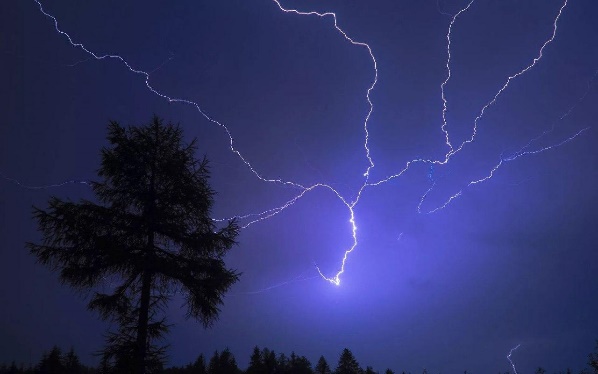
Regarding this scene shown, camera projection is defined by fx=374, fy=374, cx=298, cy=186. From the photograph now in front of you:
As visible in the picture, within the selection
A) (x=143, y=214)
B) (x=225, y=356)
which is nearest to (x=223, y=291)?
(x=143, y=214)

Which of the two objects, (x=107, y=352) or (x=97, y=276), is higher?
(x=97, y=276)

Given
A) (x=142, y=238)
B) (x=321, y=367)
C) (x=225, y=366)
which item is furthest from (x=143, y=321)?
(x=321, y=367)

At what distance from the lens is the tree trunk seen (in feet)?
25.3

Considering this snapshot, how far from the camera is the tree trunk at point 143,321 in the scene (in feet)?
25.3

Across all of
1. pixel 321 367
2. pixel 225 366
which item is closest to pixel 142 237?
pixel 225 366

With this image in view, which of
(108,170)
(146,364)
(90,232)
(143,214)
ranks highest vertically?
(108,170)

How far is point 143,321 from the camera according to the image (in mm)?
8055

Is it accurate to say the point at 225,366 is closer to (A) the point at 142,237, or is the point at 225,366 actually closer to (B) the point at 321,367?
(B) the point at 321,367

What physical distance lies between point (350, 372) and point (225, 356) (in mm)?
14835

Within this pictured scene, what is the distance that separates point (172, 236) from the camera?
8.71 meters

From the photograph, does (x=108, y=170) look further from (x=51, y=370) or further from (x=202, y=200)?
(x=51, y=370)

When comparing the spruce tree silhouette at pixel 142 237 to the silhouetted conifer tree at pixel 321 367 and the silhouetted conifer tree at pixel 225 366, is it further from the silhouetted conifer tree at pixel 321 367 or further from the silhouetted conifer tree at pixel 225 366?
the silhouetted conifer tree at pixel 321 367

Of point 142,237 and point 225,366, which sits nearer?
point 142,237

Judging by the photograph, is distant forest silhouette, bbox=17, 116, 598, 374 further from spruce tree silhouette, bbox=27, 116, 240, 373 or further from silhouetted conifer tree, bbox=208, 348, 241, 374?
silhouetted conifer tree, bbox=208, 348, 241, 374
